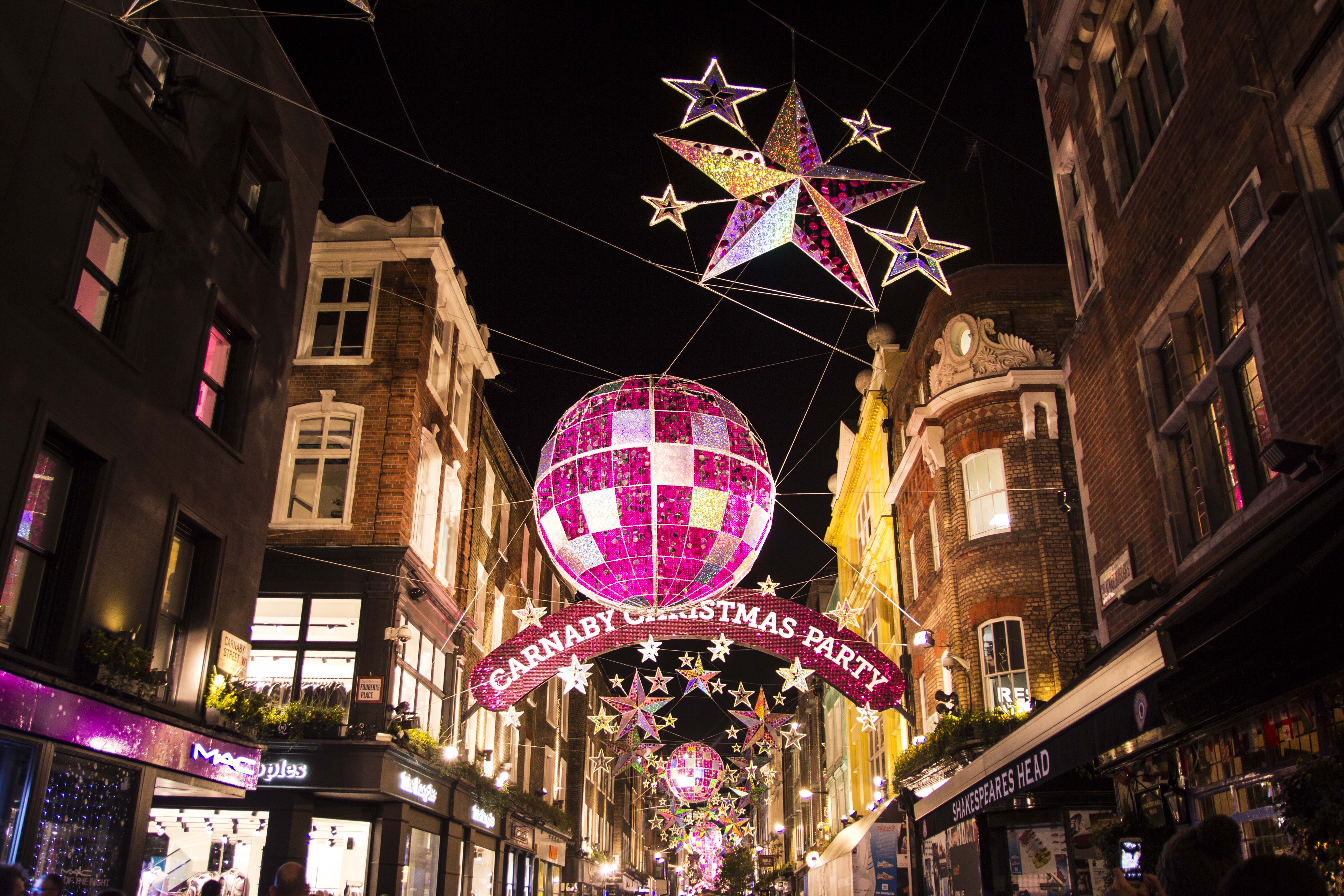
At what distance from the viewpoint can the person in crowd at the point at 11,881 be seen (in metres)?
5.10

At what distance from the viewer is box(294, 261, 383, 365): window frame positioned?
20.5m

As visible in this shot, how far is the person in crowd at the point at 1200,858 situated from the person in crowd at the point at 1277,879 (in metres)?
1.02

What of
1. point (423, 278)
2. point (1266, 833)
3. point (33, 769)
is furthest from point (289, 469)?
point (1266, 833)

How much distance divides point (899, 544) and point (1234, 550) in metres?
18.8

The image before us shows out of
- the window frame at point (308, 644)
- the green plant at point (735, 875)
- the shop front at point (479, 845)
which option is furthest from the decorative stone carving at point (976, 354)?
the green plant at point (735, 875)

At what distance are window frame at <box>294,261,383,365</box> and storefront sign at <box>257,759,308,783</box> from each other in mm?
8166

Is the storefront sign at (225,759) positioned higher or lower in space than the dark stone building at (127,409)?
lower

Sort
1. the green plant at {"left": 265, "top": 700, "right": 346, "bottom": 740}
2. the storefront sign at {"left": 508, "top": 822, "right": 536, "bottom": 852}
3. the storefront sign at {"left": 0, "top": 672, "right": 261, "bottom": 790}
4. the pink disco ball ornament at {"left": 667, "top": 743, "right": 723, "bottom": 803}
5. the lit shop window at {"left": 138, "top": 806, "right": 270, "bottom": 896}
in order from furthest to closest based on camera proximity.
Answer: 1. the pink disco ball ornament at {"left": 667, "top": 743, "right": 723, "bottom": 803}
2. the storefront sign at {"left": 508, "top": 822, "right": 536, "bottom": 852}
3. the green plant at {"left": 265, "top": 700, "right": 346, "bottom": 740}
4. the lit shop window at {"left": 138, "top": 806, "right": 270, "bottom": 896}
5. the storefront sign at {"left": 0, "top": 672, "right": 261, "bottom": 790}

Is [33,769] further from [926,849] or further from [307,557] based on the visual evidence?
[926,849]

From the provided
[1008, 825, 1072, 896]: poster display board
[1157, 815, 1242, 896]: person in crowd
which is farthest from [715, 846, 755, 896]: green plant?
[1157, 815, 1242, 896]: person in crowd

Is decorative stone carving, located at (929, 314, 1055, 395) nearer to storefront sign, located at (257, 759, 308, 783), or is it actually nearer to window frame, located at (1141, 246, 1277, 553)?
window frame, located at (1141, 246, 1277, 553)

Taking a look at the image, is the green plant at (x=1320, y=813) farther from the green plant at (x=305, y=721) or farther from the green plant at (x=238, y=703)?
the green plant at (x=305, y=721)

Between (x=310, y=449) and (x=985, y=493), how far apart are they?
45.9 feet

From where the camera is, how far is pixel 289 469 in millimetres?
19547
